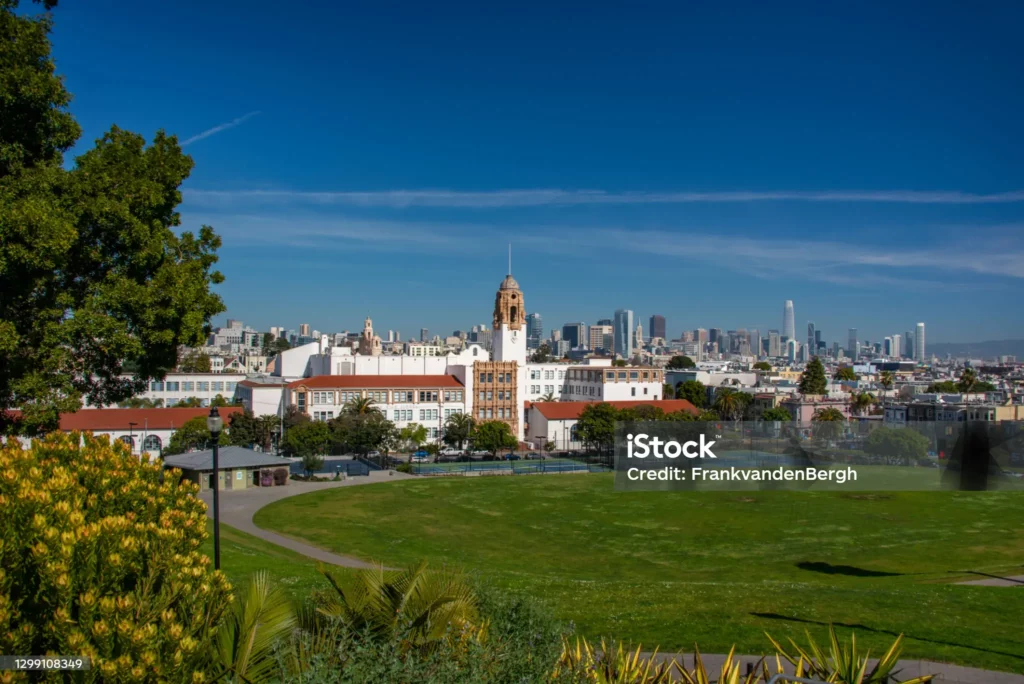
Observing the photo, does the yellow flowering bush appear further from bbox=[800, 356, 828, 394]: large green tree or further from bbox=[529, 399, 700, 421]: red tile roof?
bbox=[800, 356, 828, 394]: large green tree

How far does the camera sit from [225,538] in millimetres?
26094

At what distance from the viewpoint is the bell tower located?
3206 inches

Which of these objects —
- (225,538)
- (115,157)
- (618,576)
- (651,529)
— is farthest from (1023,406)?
(115,157)

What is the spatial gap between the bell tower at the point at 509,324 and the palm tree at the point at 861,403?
4604 cm

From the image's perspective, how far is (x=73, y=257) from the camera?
13.1m

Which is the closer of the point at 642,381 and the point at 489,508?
the point at 489,508

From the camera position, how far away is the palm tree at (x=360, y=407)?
2682 inches

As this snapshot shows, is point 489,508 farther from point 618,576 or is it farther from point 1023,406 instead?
point 1023,406

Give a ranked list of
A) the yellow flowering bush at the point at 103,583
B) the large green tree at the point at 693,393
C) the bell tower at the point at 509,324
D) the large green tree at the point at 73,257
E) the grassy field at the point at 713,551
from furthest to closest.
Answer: the large green tree at the point at 693,393 → the bell tower at the point at 509,324 → the grassy field at the point at 713,551 → the large green tree at the point at 73,257 → the yellow flowering bush at the point at 103,583

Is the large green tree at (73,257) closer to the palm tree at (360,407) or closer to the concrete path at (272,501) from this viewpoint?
the concrete path at (272,501)

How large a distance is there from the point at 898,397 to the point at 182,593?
130 metres

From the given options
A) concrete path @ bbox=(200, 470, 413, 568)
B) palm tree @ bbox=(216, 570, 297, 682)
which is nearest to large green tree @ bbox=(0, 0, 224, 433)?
palm tree @ bbox=(216, 570, 297, 682)

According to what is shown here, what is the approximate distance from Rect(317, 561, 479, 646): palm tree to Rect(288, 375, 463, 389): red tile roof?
6655 cm

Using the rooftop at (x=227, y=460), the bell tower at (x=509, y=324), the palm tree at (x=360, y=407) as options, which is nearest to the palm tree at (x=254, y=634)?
the rooftop at (x=227, y=460)
